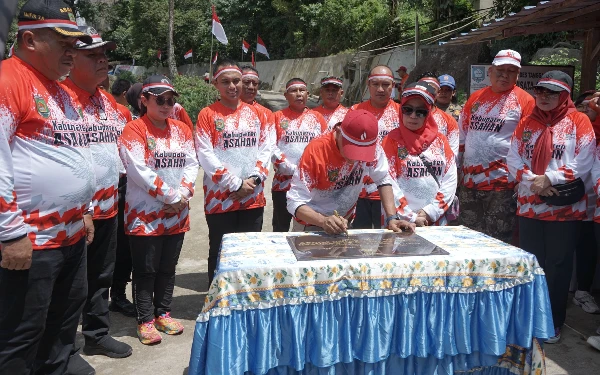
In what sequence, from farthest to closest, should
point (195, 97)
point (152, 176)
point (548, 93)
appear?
point (195, 97) → point (548, 93) → point (152, 176)

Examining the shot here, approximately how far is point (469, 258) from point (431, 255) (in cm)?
20

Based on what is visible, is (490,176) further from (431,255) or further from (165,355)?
(165,355)

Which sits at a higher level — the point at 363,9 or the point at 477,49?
the point at 363,9

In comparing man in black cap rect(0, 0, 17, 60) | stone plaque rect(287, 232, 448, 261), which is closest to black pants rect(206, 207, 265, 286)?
stone plaque rect(287, 232, 448, 261)

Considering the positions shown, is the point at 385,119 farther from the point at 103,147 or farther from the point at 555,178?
the point at 103,147

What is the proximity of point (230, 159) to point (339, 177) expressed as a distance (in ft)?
4.37

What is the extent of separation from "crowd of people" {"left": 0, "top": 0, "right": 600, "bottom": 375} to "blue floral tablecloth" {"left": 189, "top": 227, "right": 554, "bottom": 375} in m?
0.59

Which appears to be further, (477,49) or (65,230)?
(477,49)

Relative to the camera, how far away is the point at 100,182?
141 inches

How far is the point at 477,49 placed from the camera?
14289 mm

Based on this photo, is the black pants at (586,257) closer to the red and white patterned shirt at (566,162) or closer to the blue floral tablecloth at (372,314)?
the red and white patterned shirt at (566,162)

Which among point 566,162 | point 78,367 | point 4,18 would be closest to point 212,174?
point 78,367

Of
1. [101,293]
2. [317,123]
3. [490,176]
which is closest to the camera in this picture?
[101,293]

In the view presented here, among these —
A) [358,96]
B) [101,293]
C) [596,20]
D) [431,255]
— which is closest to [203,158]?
[101,293]
